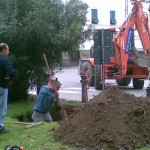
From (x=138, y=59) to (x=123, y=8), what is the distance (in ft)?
122

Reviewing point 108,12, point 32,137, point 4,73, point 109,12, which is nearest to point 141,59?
point 4,73

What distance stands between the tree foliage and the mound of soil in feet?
16.1

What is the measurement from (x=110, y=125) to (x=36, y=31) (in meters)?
5.94

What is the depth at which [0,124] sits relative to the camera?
29.6ft

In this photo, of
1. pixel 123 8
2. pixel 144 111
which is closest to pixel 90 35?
pixel 144 111

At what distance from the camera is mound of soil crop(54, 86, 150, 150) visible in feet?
23.4

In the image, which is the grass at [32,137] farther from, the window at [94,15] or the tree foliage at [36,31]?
the window at [94,15]

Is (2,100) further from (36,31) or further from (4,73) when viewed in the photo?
(36,31)

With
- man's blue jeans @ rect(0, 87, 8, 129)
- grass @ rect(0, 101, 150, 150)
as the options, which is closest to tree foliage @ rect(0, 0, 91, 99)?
grass @ rect(0, 101, 150, 150)

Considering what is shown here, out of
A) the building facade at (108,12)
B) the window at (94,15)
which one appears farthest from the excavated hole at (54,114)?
the building facade at (108,12)

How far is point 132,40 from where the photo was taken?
20891mm

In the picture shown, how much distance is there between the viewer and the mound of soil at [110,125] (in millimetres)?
7137

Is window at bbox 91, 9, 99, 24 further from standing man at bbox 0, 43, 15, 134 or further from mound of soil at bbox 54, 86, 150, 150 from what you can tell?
mound of soil at bbox 54, 86, 150, 150

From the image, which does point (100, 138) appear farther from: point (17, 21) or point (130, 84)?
point (130, 84)
